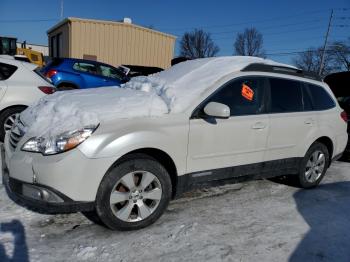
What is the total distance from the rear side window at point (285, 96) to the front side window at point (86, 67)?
7.49 meters

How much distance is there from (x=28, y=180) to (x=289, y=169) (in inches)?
129

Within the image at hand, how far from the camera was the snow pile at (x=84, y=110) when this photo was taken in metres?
3.36

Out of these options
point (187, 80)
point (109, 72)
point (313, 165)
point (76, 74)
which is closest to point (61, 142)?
point (187, 80)

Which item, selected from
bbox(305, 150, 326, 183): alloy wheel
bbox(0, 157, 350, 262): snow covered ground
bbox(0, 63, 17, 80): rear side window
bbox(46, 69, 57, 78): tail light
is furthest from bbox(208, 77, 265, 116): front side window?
bbox(46, 69, 57, 78): tail light

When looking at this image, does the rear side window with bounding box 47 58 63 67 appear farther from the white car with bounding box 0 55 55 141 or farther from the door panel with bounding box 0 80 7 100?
the door panel with bounding box 0 80 7 100

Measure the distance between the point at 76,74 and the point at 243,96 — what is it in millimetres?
7455

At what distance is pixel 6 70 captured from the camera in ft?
21.3

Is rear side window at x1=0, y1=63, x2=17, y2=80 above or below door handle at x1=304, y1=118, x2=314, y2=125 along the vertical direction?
above

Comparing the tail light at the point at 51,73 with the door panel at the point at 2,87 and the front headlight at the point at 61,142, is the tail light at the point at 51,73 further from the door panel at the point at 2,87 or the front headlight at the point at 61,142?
the front headlight at the point at 61,142

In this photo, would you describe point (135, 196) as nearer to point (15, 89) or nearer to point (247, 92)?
point (247, 92)

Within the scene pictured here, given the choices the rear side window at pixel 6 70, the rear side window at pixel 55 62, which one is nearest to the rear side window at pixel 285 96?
the rear side window at pixel 6 70

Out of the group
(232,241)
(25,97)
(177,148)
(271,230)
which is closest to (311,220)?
(271,230)

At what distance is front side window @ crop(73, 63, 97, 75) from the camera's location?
1099cm

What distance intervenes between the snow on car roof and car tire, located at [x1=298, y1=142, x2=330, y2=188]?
1.35 metres
